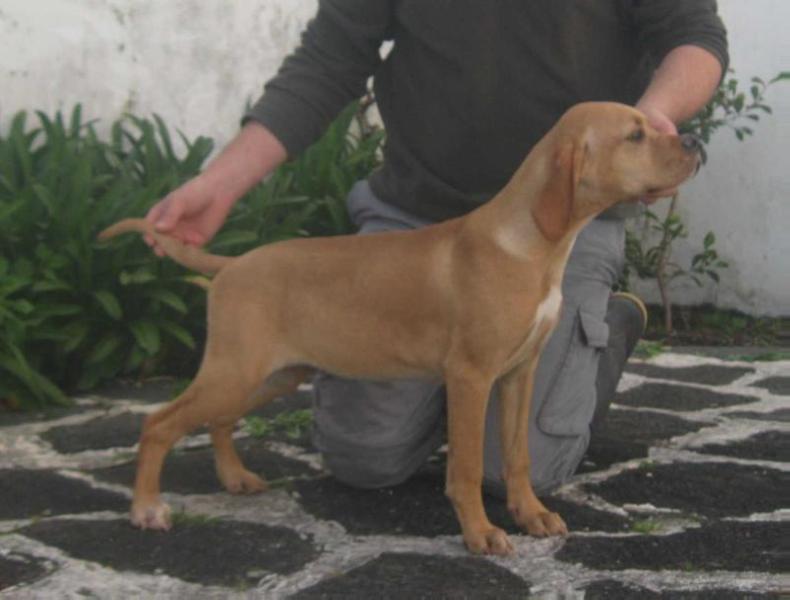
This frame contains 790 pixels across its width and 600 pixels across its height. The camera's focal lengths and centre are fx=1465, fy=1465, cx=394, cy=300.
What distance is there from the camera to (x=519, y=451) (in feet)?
12.0

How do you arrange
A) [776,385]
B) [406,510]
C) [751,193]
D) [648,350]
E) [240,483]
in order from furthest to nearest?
1. [751,193]
2. [648,350]
3. [776,385]
4. [240,483]
5. [406,510]

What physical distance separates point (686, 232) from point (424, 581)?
16.7ft

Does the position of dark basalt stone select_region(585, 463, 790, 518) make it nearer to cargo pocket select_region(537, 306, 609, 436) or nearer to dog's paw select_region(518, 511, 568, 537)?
cargo pocket select_region(537, 306, 609, 436)

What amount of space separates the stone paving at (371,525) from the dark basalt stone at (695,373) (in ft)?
3.36

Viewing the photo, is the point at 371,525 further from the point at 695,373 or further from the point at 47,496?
the point at 695,373

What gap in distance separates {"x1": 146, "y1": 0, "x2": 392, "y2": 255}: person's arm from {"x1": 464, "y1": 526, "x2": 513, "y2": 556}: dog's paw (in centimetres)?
106

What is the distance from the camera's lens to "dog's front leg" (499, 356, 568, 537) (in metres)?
3.57

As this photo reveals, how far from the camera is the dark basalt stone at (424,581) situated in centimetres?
308

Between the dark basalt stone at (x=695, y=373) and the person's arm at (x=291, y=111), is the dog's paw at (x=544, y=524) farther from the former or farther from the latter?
the dark basalt stone at (x=695, y=373)

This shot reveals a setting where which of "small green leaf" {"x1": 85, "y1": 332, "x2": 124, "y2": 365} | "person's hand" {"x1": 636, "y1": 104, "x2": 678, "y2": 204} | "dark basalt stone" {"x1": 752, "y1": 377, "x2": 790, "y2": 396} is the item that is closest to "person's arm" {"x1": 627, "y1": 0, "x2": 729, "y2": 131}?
"person's hand" {"x1": 636, "y1": 104, "x2": 678, "y2": 204}

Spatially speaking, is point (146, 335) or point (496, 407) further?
point (146, 335)

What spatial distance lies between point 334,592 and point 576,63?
1.70m

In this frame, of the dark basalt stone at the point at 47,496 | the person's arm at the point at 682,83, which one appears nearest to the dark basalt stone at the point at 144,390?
the dark basalt stone at the point at 47,496

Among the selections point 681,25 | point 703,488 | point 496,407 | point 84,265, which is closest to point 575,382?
point 496,407
